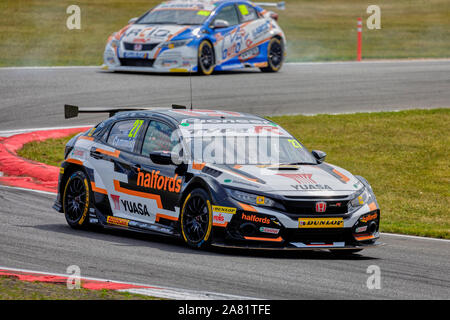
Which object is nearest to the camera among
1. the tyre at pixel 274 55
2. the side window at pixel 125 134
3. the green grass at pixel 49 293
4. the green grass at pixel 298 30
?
the green grass at pixel 49 293

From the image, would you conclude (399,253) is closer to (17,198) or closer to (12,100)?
(17,198)

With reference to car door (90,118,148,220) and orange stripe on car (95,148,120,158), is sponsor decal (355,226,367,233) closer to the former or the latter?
→ car door (90,118,148,220)

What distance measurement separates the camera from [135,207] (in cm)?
1045

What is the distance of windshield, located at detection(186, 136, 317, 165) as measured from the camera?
32.9 ft

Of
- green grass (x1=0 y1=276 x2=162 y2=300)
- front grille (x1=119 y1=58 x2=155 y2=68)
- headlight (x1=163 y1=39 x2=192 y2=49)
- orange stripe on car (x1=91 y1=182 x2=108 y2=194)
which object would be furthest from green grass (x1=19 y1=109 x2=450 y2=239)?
green grass (x1=0 y1=276 x2=162 y2=300)

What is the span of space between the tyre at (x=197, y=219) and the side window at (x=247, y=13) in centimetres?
1401

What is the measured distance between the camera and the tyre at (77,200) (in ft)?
36.1

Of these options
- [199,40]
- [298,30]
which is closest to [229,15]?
[199,40]

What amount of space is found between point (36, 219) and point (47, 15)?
98.8 feet

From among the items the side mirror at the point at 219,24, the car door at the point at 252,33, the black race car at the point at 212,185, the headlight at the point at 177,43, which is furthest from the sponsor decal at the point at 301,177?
the car door at the point at 252,33

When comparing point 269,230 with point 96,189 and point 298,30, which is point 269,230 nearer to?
point 96,189

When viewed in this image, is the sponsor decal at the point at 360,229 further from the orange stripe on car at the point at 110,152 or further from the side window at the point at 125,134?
the orange stripe on car at the point at 110,152

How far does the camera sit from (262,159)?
33.3ft
